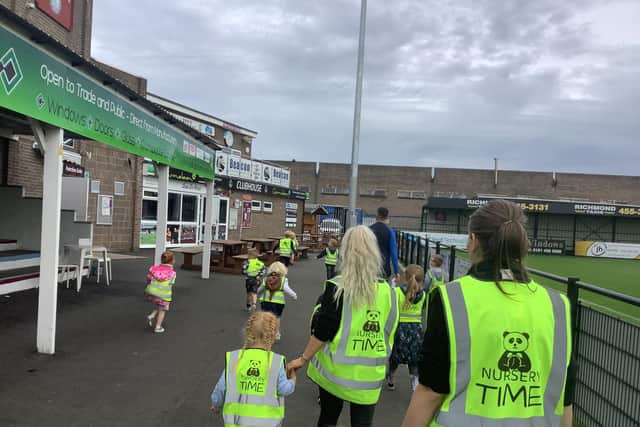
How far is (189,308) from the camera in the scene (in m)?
9.92

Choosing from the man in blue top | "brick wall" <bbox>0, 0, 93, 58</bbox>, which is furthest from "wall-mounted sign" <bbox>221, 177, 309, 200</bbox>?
the man in blue top

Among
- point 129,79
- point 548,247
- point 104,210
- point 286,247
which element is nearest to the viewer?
point 286,247

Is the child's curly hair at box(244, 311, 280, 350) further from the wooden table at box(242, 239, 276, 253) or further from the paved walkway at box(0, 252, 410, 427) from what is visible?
the wooden table at box(242, 239, 276, 253)

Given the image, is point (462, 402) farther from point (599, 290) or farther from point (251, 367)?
point (599, 290)

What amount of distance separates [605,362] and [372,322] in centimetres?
208

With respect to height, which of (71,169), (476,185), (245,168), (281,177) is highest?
(476,185)

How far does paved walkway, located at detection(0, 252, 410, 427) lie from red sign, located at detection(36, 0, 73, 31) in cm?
847

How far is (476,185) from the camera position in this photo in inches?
2195

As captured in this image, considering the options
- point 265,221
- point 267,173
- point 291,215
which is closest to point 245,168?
point 267,173

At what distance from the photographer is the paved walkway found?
4672mm

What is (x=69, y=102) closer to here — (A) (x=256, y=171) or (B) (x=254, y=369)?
(B) (x=254, y=369)

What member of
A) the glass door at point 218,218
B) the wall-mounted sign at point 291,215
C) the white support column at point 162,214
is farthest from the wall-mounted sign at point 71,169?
the wall-mounted sign at point 291,215

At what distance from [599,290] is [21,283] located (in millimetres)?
8510

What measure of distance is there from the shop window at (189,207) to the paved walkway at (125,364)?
1323 cm
